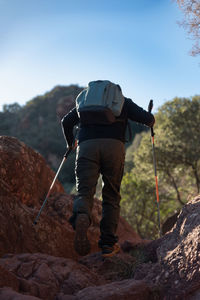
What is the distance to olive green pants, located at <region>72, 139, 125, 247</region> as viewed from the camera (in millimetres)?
4371

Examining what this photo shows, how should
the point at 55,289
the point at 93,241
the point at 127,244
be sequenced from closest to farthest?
the point at 55,289
the point at 127,244
the point at 93,241

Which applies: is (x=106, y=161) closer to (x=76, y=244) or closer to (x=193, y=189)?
(x=76, y=244)

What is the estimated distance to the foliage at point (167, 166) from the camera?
2102cm

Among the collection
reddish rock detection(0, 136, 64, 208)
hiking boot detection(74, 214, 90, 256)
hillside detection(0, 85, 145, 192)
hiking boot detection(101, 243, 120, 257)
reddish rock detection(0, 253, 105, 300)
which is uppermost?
hillside detection(0, 85, 145, 192)

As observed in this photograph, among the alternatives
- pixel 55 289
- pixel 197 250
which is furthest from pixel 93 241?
pixel 197 250

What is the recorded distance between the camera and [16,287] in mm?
3010

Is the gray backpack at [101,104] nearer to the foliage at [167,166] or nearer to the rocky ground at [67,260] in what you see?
the rocky ground at [67,260]

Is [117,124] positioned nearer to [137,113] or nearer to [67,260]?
[137,113]

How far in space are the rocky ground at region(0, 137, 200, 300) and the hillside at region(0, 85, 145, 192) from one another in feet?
128

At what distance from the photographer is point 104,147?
4426mm

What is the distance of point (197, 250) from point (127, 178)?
66.8ft

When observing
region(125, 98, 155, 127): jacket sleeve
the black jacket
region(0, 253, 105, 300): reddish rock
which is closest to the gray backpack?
the black jacket

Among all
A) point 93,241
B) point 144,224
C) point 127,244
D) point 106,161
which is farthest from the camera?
point 144,224

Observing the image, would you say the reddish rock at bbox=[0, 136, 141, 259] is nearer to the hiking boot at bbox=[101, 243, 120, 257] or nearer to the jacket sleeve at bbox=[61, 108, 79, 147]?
the hiking boot at bbox=[101, 243, 120, 257]
